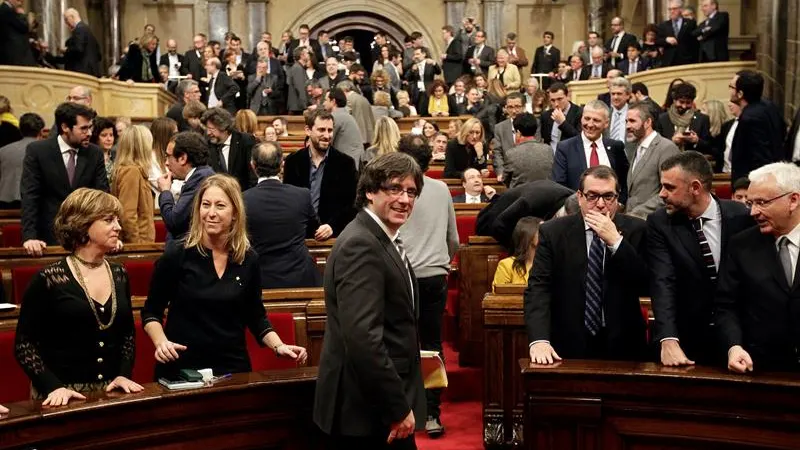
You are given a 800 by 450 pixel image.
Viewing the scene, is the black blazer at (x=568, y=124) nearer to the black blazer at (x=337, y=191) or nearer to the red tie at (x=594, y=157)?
the red tie at (x=594, y=157)

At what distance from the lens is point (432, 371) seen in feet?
11.3

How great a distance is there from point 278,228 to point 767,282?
8.01ft

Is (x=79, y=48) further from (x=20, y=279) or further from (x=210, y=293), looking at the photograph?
(x=210, y=293)

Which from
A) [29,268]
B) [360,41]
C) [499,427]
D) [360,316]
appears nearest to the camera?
[360,316]

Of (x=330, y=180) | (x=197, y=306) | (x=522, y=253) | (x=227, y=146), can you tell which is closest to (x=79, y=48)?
(x=227, y=146)

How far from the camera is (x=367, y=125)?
1112cm

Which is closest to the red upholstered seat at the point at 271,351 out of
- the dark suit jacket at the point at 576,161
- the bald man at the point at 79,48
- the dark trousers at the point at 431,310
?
the dark trousers at the point at 431,310

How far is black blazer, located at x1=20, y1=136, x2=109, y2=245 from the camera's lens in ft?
19.7

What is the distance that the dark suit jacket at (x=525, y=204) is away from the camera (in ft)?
19.4

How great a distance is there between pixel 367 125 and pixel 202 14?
10.9 meters

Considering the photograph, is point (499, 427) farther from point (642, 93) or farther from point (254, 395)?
point (642, 93)

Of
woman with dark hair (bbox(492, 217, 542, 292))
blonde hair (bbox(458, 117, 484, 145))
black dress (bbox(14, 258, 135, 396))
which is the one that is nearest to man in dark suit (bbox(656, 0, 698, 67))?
blonde hair (bbox(458, 117, 484, 145))

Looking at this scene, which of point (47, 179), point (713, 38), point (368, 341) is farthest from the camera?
point (713, 38)

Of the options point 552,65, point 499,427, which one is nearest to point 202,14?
point 552,65
